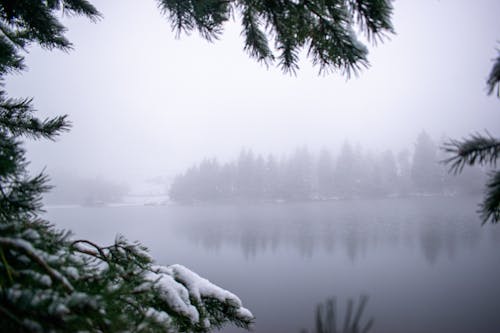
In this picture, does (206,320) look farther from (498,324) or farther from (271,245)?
(271,245)

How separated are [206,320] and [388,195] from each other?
175 feet

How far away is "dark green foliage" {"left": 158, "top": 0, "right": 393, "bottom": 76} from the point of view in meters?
0.89

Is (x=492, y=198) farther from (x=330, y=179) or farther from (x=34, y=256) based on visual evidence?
(x=330, y=179)

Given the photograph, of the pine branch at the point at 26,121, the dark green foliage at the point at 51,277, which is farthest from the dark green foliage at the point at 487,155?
the pine branch at the point at 26,121

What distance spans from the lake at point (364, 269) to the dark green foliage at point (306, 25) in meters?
3.06

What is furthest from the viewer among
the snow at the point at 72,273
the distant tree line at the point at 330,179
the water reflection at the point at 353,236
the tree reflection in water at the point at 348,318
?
the distant tree line at the point at 330,179

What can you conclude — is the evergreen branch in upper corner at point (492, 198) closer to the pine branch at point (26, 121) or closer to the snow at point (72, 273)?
the snow at point (72, 273)

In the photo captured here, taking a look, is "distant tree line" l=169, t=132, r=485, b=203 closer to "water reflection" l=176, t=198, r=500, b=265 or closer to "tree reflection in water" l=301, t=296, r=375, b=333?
"water reflection" l=176, t=198, r=500, b=265

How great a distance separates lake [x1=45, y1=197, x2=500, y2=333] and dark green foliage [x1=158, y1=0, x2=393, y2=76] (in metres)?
3.06

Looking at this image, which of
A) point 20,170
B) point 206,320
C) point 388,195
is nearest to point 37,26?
point 20,170

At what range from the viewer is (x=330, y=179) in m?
47.6

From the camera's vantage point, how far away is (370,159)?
50.1m

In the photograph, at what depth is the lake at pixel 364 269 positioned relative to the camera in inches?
285

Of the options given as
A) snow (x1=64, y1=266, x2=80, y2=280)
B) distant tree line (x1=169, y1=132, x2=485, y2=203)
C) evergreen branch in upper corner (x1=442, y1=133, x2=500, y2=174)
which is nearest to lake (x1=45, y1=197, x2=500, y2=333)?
snow (x1=64, y1=266, x2=80, y2=280)
